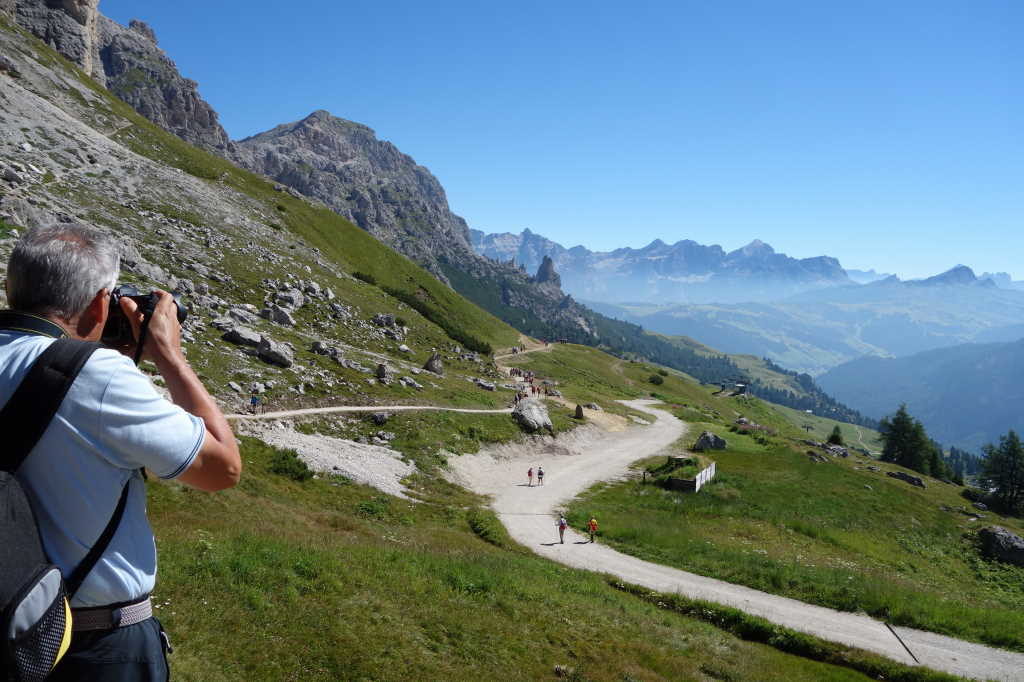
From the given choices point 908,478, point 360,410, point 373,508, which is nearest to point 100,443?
point 373,508

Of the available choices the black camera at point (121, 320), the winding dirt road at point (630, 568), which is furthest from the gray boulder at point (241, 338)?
the black camera at point (121, 320)

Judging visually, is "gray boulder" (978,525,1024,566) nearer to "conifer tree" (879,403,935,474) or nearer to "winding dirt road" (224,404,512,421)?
"winding dirt road" (224,404,512,421)

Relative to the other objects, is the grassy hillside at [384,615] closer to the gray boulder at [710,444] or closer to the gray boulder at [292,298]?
the gray boulder at [292,298]

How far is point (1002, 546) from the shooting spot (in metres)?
44.2

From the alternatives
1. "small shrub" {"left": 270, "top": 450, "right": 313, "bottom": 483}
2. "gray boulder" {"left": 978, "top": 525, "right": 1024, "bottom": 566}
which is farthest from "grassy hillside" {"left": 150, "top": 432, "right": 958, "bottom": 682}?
"gray boulder" {"left": 978, "top": 525, "right": 1024, "bottom": 566}

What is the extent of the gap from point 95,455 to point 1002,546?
6055cm

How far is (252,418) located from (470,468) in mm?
19208

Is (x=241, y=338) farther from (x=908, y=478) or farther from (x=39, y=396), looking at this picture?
(x=908, y=478)

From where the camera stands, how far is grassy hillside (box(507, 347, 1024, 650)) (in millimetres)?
27844

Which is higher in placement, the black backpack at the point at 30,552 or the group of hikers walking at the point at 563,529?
the black backpack at the point at 30,552

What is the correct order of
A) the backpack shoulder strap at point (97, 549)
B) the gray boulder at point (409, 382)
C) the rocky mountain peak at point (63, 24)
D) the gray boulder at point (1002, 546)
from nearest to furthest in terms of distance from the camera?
the backpack shoulder strap at point (97, 549)
the gray boulder at point (1002, 546)
the gray boulder at point (409, 382)
the rocky mountain peak at point (63, 24)

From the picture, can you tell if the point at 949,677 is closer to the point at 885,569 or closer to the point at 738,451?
the point at 885,569

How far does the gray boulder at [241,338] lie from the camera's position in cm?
4638

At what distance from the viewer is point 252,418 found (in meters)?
36.7
